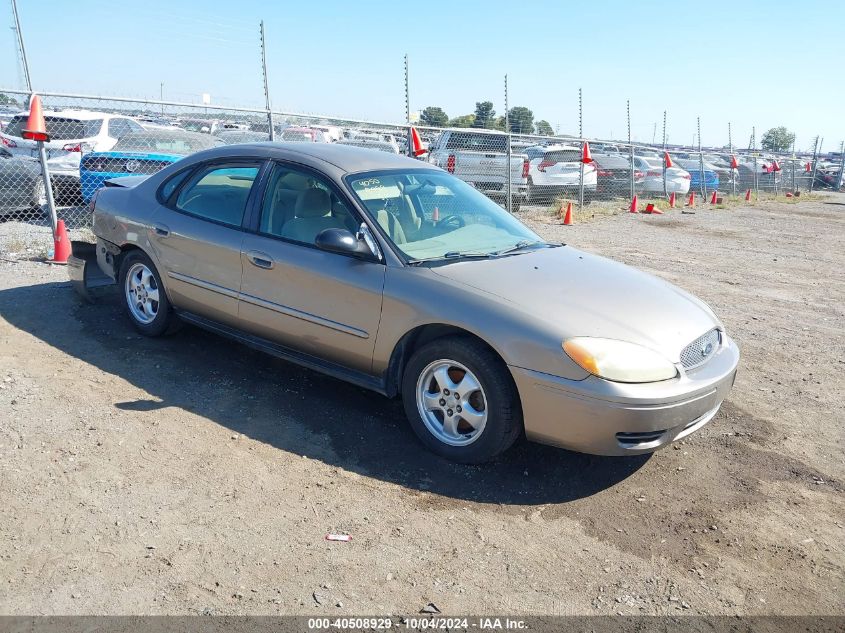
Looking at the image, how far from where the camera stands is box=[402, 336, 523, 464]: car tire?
3773mm

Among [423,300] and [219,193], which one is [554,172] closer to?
[219,193]

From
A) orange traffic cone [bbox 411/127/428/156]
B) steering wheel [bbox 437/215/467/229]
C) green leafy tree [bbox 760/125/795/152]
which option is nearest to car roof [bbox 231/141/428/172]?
steering wheel [bbox 437/215/467/229]

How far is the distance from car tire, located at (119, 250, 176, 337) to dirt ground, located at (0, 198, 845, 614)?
0.53ft

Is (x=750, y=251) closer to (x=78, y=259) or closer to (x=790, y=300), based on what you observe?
(x=790, y=300)

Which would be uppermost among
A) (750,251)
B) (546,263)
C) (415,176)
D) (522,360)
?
(415,176)

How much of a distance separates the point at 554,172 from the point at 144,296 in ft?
42.4

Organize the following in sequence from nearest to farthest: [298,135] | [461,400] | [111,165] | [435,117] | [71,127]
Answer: [461,400] < [111,165] < [71,127] < [298,135] < [435,117]

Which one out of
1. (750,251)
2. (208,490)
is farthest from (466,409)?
(750,251)

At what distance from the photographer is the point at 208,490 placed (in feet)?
11.8

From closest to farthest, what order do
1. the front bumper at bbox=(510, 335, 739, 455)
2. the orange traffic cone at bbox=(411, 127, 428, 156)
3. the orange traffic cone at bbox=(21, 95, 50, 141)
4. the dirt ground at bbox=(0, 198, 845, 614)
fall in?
the dirt ground at bbox=(0, 198, 845, 614) < the front bumper at bbox=(510, 335, 739, 455) < the orange traffic cone at bbox=(21, 95, 50, 141) < the orange traffic cone at bbox=(411, 127, 428, 156)

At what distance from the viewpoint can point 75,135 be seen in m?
12.8

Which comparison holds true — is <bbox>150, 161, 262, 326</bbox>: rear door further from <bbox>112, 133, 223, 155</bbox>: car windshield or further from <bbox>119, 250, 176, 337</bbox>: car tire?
<bbox>112, 133, 223, 155</bbox>: car windshield

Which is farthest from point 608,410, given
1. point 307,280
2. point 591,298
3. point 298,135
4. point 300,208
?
point 298,135

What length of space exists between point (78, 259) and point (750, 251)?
34.4ft
